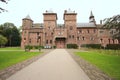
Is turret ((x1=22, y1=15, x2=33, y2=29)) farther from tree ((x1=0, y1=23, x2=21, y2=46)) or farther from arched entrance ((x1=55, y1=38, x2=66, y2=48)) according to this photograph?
tree ((x1=0, y1=23, x2=21, y2=46))

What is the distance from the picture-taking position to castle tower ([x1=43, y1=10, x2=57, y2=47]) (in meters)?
60.0

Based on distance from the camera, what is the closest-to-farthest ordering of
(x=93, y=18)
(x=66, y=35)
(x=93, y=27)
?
(x=66, y=35)
(x=93, y=27)
(x=93, y=18)

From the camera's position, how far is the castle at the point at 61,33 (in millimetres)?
59406

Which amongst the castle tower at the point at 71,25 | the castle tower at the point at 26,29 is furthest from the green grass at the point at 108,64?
the castle tower at the point at 26,29

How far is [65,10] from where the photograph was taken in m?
63.6

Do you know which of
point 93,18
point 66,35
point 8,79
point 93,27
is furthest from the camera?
point 93,18

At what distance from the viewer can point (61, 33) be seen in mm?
58531

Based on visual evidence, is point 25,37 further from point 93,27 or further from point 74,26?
point 93,27

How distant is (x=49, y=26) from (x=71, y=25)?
27.1ft

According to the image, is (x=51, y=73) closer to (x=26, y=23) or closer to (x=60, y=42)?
(x=60, y=42)

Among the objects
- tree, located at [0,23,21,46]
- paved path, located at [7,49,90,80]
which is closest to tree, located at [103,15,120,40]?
paved path, located at [7,49,90,80]

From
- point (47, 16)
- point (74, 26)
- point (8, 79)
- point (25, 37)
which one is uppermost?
point (47, 16)

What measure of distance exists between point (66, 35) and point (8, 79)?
51.6 m

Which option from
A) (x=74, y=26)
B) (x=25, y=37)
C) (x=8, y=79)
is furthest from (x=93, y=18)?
(x=8, y=79)
